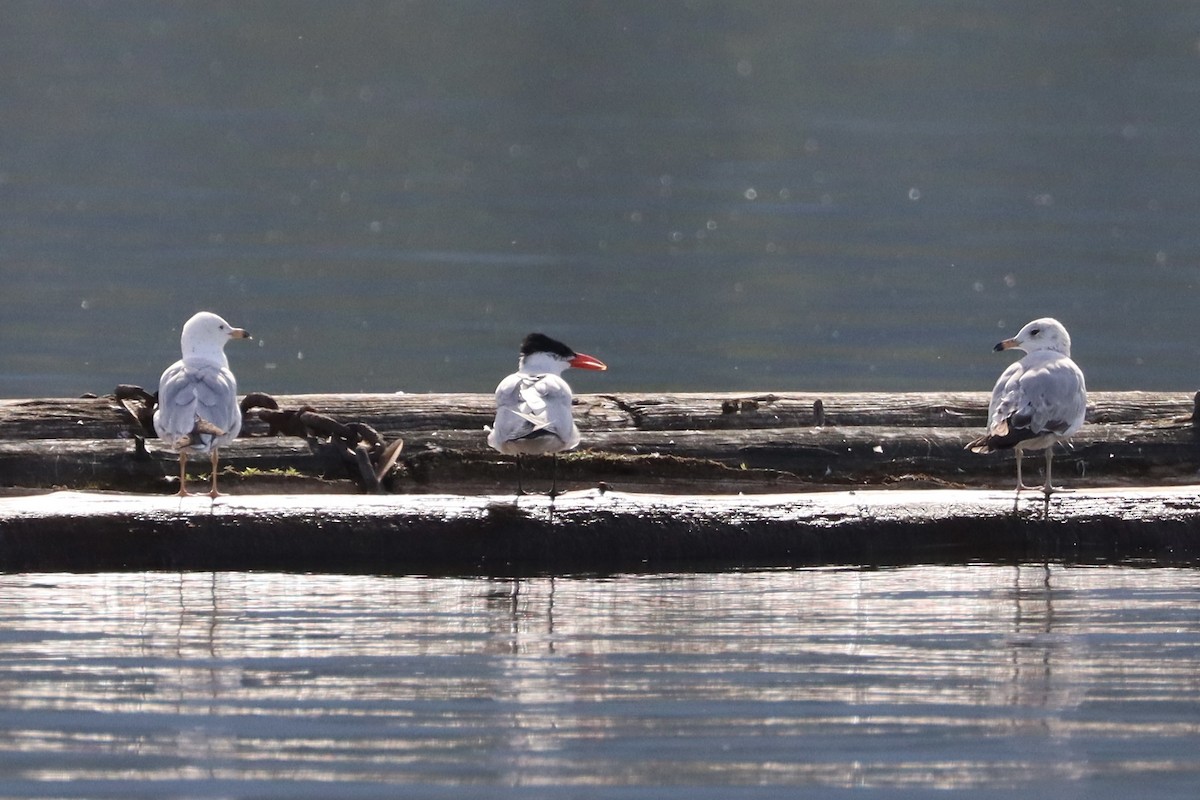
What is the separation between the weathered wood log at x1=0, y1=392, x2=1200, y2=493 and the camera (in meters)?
7.83

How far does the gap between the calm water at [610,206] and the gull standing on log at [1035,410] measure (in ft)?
25.7

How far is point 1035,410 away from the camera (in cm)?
774

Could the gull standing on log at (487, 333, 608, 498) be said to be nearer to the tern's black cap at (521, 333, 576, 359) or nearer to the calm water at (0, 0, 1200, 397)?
the tern's black cap at (521, 333, 576, 359)

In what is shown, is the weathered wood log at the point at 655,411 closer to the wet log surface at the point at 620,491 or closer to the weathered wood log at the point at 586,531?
the wet log surface at the point at 620,491

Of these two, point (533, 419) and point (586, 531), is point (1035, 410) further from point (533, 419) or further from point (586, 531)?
point (586, 531)

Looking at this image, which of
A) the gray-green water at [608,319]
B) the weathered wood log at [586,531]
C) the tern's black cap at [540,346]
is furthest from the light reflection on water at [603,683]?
the tern's black cap at [540,346]

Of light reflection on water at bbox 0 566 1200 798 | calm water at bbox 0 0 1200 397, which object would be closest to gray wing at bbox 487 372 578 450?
light reflection on water at bbox 0 566 1200 798

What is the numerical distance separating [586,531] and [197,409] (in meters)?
1.74

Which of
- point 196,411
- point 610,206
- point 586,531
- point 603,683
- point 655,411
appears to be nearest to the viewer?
point 603,683

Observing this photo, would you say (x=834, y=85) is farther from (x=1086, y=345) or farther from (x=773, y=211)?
(x=1086, y=345)

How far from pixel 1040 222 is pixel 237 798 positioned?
2391cm

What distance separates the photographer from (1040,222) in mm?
27750

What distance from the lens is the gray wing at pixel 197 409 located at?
7.54m

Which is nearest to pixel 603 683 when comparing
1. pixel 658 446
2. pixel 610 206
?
pixel 658 446
